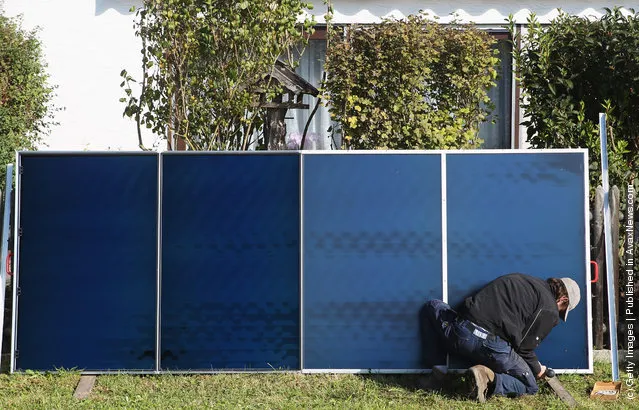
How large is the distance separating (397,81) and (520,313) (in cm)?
275

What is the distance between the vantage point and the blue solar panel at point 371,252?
319 inches

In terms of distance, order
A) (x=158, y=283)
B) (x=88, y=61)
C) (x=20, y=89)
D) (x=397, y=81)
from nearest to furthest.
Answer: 1. (x=158, y=283)
2. (x=397, y=81)
3. (x=20, y=89)
4. (x=88, y=61)

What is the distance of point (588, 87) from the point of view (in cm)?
970

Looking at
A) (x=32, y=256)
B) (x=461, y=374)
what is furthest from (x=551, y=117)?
(x=32, y=256)

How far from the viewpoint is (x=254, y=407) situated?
736 cm

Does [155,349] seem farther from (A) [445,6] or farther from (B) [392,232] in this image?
(A) [445,6]

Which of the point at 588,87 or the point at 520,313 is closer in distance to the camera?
the point at 520,313

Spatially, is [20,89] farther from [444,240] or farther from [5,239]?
[444,240]

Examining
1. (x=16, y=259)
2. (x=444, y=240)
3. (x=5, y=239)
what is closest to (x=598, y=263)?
(x=444, y=240)

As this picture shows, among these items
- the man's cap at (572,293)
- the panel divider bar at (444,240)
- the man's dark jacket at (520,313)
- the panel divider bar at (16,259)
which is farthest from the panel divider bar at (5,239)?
the man's cap at (572,293)

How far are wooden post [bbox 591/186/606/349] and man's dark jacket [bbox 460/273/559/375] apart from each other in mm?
1018

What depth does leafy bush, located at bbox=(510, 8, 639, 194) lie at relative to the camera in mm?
9413

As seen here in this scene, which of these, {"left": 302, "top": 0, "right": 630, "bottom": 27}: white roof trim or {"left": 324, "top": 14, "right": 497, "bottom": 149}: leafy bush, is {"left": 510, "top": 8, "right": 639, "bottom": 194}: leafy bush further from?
{"left": 302, "top": 0, "right": 630, "bottom": 27}: white roof trim

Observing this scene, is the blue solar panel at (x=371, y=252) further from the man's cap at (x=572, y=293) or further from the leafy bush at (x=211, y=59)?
the leafy bush at (x=211, y=59)
